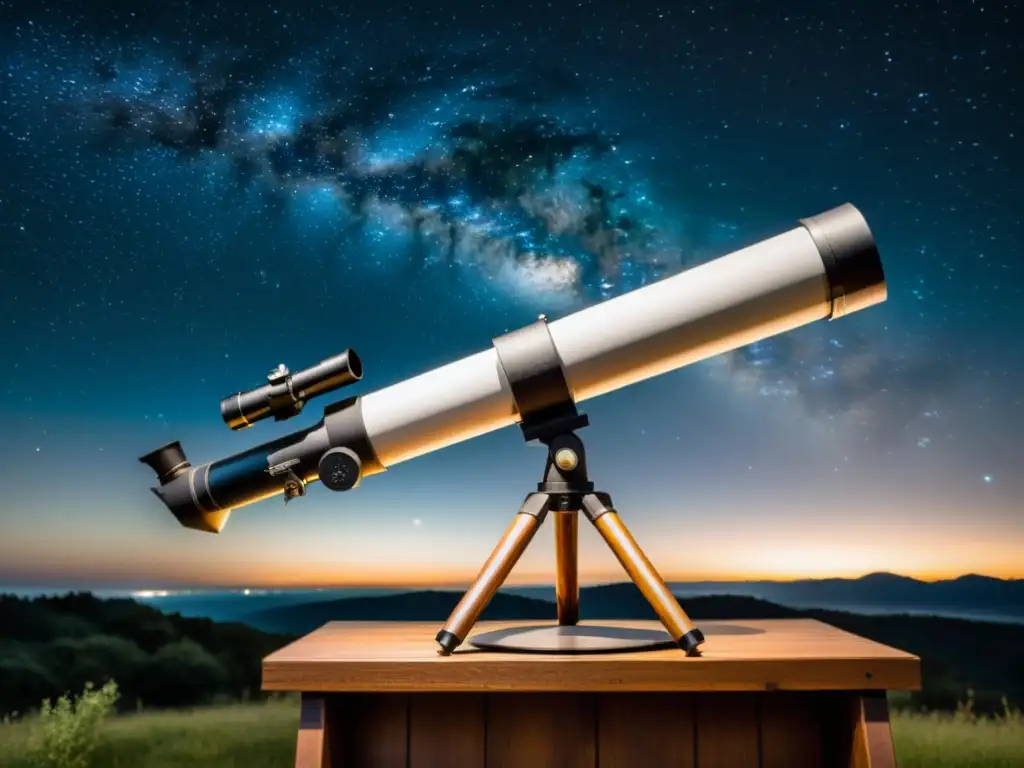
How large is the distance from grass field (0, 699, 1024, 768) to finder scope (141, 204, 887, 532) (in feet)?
5.57

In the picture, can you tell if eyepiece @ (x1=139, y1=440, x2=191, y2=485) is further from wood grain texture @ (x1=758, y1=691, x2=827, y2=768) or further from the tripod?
wood grain texture @ (x1=758, y1=691, x2=827, y2=768)

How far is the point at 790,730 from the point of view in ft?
7.21

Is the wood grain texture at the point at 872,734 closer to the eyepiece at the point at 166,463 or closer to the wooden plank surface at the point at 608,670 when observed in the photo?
the wooden plank surface at the point at 608,670

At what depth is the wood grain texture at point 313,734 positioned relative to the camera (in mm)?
1997

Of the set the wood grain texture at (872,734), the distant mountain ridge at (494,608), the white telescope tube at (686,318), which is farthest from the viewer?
the distant mountain ridge at (494,608)

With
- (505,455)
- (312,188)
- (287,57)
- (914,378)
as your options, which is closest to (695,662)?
(505,455)

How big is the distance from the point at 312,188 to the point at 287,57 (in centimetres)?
53

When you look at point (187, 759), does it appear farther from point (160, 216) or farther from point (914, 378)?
point (914, 378)

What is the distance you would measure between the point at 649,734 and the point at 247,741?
2122 millimetres

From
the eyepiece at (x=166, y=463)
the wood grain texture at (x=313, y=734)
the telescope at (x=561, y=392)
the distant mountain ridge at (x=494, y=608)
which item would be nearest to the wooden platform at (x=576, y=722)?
the wood grain texture at (x=313, y=734)

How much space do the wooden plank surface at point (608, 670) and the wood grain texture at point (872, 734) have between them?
57mm

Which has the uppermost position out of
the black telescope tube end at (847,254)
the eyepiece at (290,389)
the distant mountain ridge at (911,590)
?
the black telescope tube end at (847,254)

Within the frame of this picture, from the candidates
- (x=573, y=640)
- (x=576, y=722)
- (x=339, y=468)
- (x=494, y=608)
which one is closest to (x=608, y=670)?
(x=573, y=640)

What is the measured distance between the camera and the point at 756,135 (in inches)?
154
